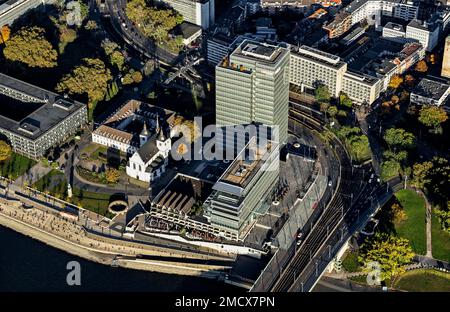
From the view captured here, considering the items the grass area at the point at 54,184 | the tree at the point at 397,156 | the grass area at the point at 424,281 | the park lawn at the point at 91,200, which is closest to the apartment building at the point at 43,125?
the grass area at the point at 54,184

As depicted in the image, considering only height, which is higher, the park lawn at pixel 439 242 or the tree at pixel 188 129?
the tree at pixel 188 129

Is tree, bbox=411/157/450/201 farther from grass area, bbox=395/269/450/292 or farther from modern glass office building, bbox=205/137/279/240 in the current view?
modern glass office building, bbox=205/137/279/240

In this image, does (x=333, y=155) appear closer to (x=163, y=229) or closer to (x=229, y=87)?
(x=229, y=87)

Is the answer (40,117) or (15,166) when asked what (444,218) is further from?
(15,166)

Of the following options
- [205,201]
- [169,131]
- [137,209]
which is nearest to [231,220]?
[205,201]

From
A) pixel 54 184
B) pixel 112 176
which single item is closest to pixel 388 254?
pixel 112 176

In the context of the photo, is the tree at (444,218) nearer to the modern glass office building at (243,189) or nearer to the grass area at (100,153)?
the modern glass office building at (243,189)
